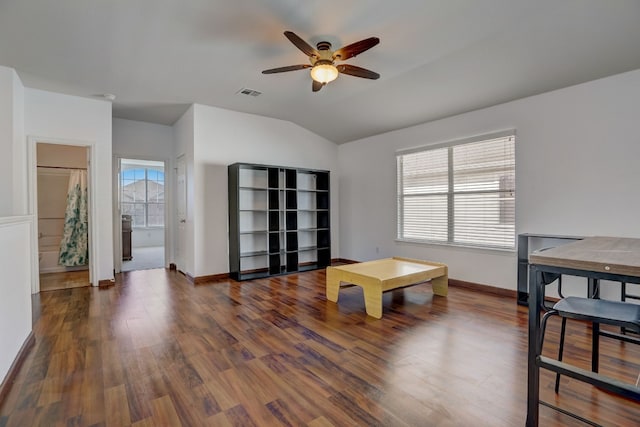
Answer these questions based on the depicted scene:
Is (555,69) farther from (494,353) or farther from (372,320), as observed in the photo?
(372,320)

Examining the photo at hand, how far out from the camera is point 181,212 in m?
5.50

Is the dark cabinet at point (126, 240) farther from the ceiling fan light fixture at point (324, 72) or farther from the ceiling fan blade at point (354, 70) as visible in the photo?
the ceiling fan blade at point (354, 70)

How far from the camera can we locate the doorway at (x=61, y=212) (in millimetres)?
5344

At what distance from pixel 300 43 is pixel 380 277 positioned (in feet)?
7.76

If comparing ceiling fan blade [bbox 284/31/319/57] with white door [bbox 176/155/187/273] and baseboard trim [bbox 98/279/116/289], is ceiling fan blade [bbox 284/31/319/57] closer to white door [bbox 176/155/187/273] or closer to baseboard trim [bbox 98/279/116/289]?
white door [bbox 176/155/187/273]

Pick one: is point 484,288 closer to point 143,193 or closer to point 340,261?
point 340,261

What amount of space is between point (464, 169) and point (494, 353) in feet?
9.03

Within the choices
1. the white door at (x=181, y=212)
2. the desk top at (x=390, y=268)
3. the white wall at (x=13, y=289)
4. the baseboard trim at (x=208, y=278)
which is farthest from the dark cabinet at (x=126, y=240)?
the desk top at (x=390, y=268)

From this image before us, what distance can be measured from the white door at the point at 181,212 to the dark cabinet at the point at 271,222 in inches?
34.6

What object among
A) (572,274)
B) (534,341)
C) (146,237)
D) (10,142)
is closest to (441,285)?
(534,341)

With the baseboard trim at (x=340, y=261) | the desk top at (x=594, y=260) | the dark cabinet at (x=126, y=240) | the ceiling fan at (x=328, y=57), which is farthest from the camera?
the dark cabinet at (x=126, y=240)

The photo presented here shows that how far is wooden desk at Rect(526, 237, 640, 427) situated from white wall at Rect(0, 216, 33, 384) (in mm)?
2974

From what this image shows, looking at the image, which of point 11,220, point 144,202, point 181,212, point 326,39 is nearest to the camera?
point 11,220

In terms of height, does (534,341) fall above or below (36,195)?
below
